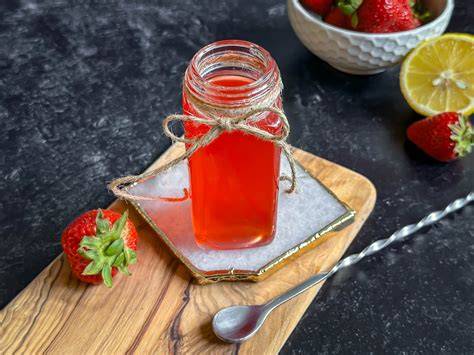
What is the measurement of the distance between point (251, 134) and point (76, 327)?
326mm

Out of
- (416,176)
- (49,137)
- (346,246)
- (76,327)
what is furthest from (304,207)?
(49,137)

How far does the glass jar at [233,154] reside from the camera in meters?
0.72

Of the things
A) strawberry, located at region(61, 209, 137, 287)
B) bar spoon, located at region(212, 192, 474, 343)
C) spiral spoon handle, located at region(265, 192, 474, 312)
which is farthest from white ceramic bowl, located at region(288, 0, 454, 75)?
strawberry, located at region(61, 209, 137, 287)

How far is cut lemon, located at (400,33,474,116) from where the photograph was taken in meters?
1.09

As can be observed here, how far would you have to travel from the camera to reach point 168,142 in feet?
3.54

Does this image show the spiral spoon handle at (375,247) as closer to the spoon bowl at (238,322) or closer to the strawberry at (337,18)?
the spoon bowl at (238,322)

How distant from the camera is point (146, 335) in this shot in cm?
79

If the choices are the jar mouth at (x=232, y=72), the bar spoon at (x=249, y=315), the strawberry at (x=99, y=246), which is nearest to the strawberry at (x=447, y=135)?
the bar spoon at (x=249, y=315)

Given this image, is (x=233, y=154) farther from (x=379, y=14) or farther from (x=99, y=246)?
(x=379, y=14)

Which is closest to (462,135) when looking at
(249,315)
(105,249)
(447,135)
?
(447,135)

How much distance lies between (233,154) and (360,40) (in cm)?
44

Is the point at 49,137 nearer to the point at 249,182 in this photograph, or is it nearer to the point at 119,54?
the point at 119,54

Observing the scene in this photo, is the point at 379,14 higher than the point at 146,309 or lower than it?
higher

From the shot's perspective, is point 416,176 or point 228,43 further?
point 416,176
